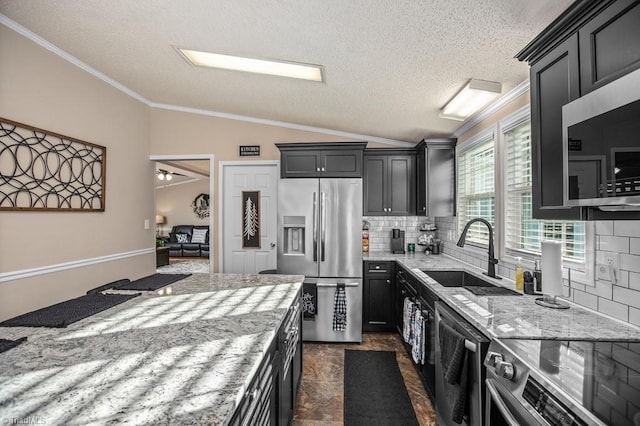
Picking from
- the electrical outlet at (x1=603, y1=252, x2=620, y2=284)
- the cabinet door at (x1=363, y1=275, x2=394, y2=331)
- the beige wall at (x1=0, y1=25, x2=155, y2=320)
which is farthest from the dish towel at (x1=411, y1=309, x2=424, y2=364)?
the beige wall at (x1=0, y1=25, x2=155, y2=320)

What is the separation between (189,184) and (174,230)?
1882 millimetres

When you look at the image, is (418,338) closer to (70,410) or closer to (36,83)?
(70,410)

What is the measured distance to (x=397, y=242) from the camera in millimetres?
4145

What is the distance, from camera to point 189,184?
1069 cm

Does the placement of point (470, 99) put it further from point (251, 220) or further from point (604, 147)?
point (251, 220)

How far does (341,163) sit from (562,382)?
2868mm

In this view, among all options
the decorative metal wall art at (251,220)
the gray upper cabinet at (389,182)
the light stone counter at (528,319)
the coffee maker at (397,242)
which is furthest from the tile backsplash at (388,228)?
the light stone counter at (528,319)

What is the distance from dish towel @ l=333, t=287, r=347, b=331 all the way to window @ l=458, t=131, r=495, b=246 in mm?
1493

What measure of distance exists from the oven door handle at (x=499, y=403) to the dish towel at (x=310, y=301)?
7.33 ft

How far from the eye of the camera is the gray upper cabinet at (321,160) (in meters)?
3.53

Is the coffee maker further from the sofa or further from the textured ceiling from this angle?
the sofa

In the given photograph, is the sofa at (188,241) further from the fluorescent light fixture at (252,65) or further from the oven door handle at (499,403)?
the oven door handle at (499,403)

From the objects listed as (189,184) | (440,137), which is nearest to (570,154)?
(440,137)

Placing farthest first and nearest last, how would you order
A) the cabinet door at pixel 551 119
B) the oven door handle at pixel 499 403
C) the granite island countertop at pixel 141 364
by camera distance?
the cabinet door at pixel 551 119 → the oven door handle at pixel 499 403 → the granite island countertop at pixel 141 364
